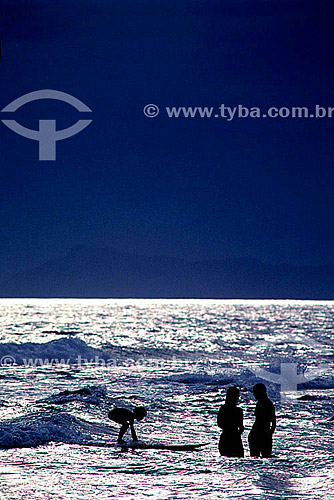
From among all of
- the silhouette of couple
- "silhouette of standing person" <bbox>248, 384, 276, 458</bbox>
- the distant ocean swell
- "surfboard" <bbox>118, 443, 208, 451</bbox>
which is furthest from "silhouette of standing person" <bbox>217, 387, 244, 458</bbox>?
the distant ocean swell

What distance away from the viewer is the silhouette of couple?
10.7 metres

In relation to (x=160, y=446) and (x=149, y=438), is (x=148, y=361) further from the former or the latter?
(x=160, y=446)

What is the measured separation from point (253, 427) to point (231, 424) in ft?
1.76

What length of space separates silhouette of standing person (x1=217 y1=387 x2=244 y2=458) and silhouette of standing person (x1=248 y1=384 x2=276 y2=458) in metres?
0.30

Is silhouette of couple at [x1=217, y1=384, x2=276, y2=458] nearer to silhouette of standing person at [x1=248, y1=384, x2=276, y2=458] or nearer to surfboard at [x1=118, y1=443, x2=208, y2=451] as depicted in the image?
silhouette of standing person at [x1=248, y1=384, x2=276, y2=458]

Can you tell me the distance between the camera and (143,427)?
16156 millimetres

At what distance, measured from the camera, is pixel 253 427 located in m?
11.1

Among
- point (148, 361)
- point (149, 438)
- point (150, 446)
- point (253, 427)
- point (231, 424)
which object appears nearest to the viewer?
point (231, 424)

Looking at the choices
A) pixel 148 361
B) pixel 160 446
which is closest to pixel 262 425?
pixel 160 446

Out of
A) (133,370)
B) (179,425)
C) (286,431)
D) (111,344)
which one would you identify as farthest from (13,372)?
(111,344)

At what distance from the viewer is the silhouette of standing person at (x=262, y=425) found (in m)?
10.7

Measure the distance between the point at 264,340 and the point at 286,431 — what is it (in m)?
60.9

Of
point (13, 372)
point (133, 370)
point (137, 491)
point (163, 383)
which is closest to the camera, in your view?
point (137, 491)

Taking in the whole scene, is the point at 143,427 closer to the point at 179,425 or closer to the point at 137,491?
the point at 179,425
